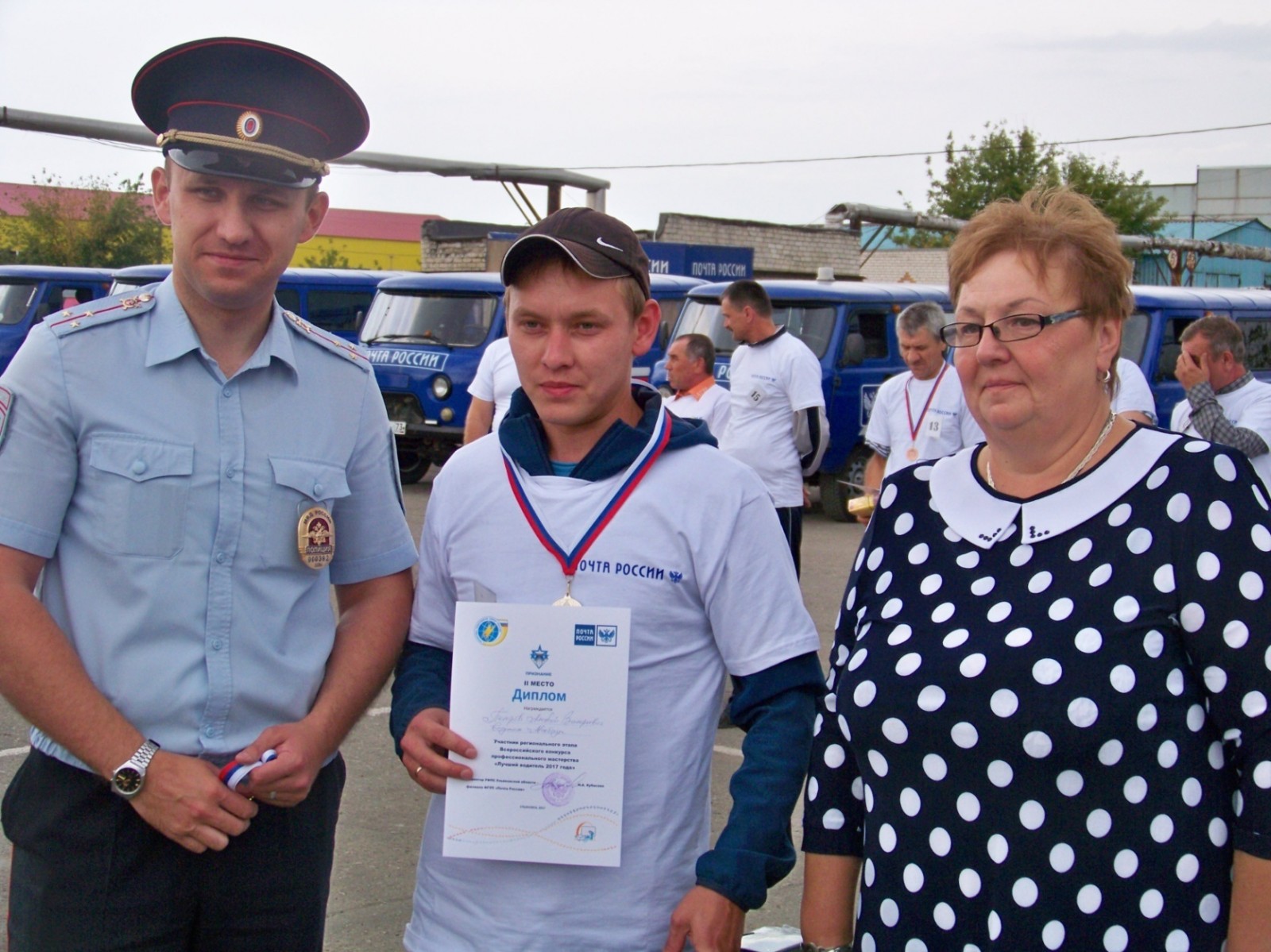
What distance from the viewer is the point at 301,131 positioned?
2.23 metres

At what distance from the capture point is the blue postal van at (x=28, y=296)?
18.7m

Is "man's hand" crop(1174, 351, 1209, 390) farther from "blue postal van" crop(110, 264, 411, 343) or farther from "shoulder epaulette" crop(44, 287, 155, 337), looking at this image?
"blue postal van" crop(110, 264, 411, 343)

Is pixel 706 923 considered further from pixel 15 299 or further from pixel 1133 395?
pixel 15 299

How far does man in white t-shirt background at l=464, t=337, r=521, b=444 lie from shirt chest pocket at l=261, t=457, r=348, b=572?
5395mm

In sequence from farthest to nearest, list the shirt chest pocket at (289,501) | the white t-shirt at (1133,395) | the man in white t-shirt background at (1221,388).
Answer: the white t-shirt at (1133,395), the man in white t-shirt background at (1221,388), the shirt chest pocket at (289,501)

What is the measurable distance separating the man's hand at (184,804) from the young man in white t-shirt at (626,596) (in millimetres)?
301

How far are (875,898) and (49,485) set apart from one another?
1.39 meters

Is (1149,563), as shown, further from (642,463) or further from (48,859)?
(48,859)

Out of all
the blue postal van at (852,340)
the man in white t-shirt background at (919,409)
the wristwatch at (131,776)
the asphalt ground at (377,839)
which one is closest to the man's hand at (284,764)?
the wristwatch at (131,776)

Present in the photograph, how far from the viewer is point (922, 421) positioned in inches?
278

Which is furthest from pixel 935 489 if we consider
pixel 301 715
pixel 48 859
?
pixel 48 859

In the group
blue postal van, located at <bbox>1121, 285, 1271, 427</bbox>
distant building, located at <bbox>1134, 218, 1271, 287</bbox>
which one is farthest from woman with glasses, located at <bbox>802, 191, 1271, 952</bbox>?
distant building, located at <bbox>1134, 218, 1271, 287</bbox>

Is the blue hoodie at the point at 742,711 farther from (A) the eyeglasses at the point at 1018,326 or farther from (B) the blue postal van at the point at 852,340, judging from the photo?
(B) the blue postal van at the point at 852,340

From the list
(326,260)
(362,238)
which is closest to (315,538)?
(326,260)
